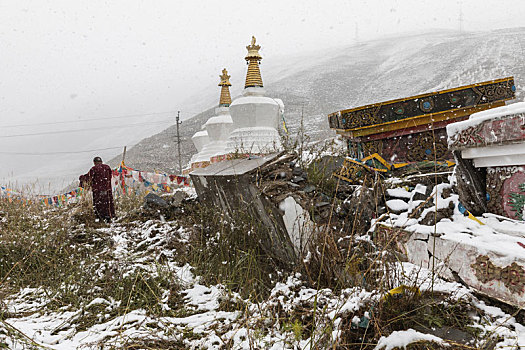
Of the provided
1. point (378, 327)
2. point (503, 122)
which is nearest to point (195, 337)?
point (378, 327)

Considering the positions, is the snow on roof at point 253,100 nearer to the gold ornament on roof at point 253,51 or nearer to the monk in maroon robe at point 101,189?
the gold ornament on roof at point 253,51

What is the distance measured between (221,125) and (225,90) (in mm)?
1638

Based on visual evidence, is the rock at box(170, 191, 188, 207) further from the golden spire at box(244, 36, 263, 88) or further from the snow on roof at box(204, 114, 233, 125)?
the snow on roof at box(204, 114, 233, 125)

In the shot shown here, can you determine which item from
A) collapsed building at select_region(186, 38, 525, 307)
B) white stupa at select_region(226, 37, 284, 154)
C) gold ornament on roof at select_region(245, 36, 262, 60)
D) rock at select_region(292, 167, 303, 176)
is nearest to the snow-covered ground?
collapsed building at select_region(186, 38, 525, 307)

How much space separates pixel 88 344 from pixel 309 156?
374 cm

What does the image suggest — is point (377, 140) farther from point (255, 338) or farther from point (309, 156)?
point (255, 338)

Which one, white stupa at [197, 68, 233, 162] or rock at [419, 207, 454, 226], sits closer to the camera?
rock at [419, 207, 454, 226]

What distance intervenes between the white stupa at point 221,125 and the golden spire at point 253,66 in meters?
4.10

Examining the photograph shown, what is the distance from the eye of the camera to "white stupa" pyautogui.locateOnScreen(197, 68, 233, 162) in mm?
13328

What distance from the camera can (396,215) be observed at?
2.99 metres

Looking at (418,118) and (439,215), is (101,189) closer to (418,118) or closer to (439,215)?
(418,118)

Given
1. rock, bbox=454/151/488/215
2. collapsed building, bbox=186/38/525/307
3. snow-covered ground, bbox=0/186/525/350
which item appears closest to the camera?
snow-covered ground, bbox=0/186/525/350

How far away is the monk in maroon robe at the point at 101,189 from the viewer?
6527mm

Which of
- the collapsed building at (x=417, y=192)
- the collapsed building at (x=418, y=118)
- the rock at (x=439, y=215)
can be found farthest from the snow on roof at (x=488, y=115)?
the collapsed building at (x=418, y=118)
